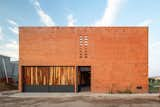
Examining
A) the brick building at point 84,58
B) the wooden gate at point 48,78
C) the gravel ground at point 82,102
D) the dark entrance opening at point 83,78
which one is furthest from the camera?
the dark entrance opening at point 83,78

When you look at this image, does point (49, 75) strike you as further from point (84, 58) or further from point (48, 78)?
point (84, 58)

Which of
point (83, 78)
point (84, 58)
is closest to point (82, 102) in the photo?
point (84, 58)

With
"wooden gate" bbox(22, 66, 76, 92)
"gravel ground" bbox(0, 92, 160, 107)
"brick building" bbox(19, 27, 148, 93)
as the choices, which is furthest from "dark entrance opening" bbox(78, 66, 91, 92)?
"gravel ground" bbox(0, 92, 160, 107)

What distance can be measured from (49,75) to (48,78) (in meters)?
0.33

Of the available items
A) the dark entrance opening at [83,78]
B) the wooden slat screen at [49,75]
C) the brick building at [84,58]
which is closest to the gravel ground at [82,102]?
the brick building at [84,58]

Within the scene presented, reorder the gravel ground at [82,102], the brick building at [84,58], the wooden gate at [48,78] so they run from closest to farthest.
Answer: the gravel ground at [82,102] → the brick building at [84,58] → the wooden gate at [48,78]

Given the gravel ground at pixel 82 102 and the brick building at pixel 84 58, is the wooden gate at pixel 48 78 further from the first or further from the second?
the gravel ground at pixel 82 102

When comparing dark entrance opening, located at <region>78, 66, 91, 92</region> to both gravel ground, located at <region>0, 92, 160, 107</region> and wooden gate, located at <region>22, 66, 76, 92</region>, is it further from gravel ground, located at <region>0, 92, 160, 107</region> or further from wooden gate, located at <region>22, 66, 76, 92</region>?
gravel ground, located at <region>0, 92, 160, 107</region>

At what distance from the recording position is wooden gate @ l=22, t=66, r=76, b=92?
64.0 ft

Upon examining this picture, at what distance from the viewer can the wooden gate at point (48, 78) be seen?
19.5m

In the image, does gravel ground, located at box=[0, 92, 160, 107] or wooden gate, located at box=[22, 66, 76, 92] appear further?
wooden gate, located at box=[22, 66, 76, 92]

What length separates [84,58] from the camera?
1934 centimetres

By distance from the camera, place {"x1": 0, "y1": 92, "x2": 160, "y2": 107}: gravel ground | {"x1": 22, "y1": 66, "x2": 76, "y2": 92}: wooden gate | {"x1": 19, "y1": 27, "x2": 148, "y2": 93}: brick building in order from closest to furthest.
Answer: {"x1": 0, "y1": 92, "x2": 160, "y2": 107}: gravel ground < {"x1": 19, "y1": 27, "x2": 148, "y2": 93}: brick building < {"x1": 22, "y1": 66, "x2": 76, "y2": 92}: wooden gate

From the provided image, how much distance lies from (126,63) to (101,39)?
11.8 feet
